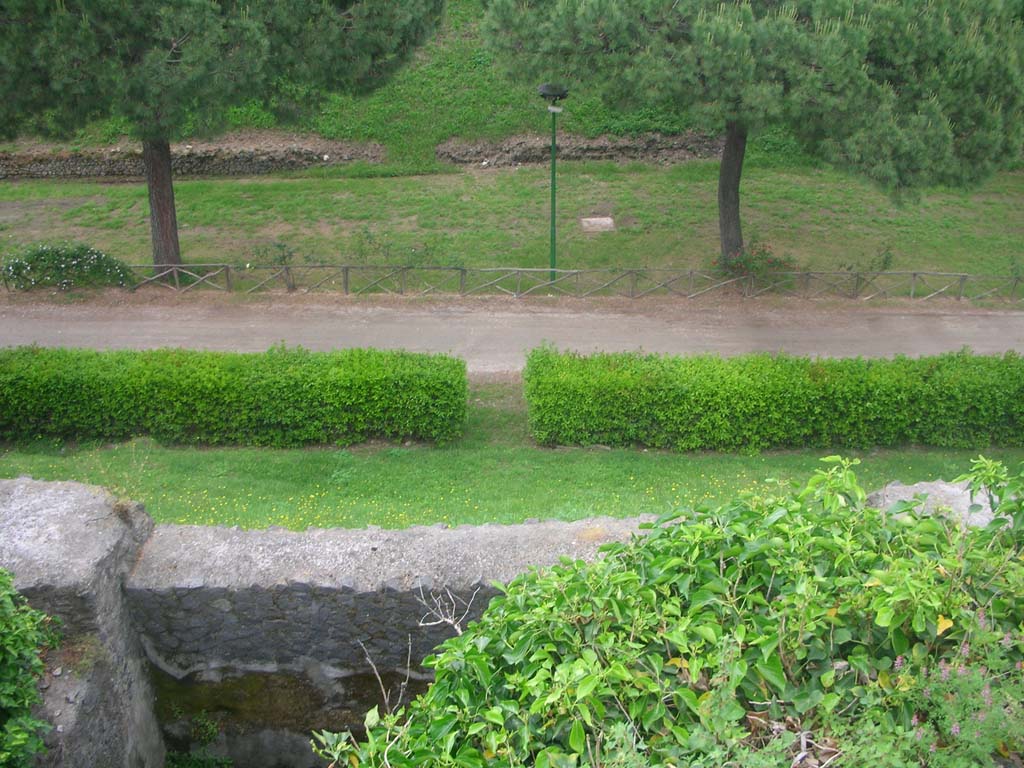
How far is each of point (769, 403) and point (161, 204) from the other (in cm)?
1030

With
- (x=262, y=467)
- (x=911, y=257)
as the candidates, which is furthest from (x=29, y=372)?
(x=911, y=257)

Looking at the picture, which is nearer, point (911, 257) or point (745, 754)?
point (745, 754)

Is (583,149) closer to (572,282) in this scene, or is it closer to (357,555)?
(572,282)

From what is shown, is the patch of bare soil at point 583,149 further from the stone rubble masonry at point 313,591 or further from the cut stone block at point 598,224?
the stone rubble masonry at point 313,591

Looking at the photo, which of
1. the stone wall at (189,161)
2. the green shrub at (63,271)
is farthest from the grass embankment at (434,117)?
the green shrub at (63,271)

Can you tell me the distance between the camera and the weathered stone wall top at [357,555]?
5270 mm

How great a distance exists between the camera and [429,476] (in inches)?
372

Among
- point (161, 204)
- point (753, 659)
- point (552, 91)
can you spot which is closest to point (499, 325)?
point (552, 91)

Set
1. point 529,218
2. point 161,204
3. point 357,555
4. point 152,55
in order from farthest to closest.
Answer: point 529,218
point 161,204
point 152,55
point 357,555

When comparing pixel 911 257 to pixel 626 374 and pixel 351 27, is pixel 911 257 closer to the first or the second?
pixel 626 374

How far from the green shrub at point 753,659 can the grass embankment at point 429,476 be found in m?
4.27

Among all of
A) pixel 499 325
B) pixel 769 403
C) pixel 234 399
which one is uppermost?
pixel 234 399

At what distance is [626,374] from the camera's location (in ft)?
33.0

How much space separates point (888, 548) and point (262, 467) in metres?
7.26
